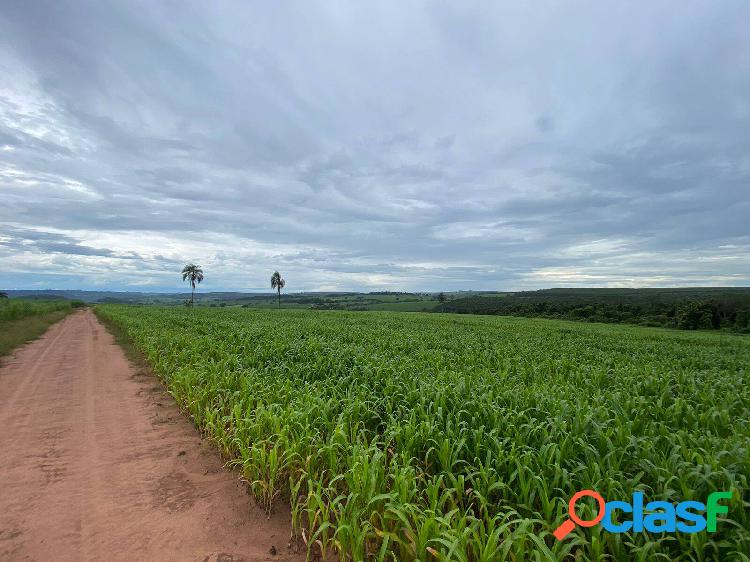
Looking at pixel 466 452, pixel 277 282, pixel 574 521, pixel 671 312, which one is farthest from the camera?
pixel 277 282

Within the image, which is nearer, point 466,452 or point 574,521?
point 574,521

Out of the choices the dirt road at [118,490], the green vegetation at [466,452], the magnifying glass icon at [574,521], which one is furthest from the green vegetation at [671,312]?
the dirt road at [118,490]

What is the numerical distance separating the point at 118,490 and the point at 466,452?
182 inches

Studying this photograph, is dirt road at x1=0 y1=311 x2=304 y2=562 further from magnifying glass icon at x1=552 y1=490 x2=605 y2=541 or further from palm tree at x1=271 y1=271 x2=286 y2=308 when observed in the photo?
palm tree at x1=271 y1=271 x2=286 y2=308

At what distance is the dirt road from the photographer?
371cm

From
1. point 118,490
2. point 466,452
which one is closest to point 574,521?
point 466,452

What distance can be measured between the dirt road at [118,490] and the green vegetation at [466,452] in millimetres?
406

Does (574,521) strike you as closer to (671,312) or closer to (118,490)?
(118,490)

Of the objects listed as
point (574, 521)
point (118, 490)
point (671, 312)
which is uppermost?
point (574, 521)

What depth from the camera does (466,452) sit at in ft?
15.6

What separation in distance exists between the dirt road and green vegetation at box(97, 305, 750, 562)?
1.33 feet

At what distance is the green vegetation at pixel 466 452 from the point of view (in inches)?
121

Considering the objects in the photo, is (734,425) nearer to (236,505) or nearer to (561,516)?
(561,516)

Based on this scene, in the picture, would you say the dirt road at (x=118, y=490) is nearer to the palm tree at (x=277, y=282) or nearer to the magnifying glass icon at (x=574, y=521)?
the magnifying glass icon at (x=574, y=521)
